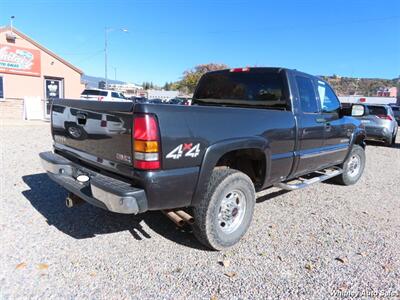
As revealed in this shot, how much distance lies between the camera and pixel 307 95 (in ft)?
14.8

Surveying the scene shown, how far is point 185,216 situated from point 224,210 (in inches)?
17.2

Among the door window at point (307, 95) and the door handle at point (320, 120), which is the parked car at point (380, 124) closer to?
the door handle at point (320, 120)

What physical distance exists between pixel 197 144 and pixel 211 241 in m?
1.08

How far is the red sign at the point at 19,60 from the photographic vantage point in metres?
16.9

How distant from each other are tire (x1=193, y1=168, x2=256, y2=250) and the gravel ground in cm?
19

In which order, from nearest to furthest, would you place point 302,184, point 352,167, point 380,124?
point 302,184 < point 352,167 < point 380,124

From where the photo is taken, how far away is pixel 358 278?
298 cm

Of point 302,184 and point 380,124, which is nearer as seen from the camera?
point 302,184

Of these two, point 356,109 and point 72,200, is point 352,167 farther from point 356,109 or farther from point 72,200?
point 72,200

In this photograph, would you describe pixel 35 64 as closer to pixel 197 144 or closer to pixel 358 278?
pixel 197 144

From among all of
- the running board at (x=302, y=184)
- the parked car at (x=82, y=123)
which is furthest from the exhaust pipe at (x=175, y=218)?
the running board at (x=302, y=184)

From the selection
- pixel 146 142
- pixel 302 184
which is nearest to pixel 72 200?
pixel 146 142

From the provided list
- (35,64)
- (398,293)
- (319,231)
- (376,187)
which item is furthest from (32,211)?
(35,64)

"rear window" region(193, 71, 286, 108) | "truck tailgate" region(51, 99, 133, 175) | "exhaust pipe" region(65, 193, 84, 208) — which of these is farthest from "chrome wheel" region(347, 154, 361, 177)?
"exhaust pipe" region(65, 193, 84, 208)
